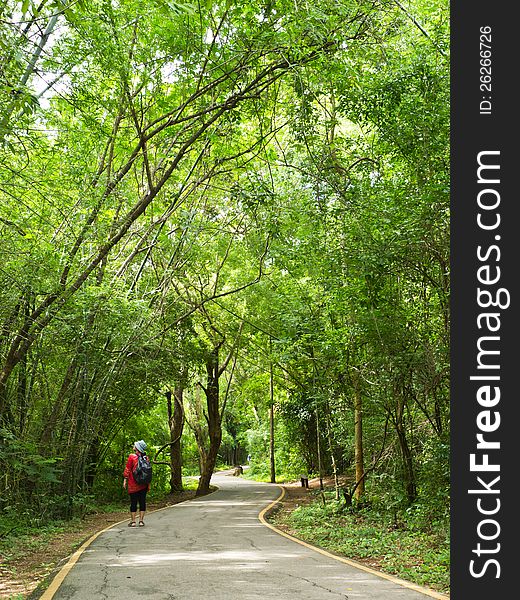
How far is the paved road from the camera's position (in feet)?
22.0

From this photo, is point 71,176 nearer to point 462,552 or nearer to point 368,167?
point 368,167

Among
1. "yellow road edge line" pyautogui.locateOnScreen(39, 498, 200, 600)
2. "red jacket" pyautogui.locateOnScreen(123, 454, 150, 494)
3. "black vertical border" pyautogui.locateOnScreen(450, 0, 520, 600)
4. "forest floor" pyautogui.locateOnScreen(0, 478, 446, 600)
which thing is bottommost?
"forest floor" pyautogui.locateOnScreen(0, 478, 446, 600)

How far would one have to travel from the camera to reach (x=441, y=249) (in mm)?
10008

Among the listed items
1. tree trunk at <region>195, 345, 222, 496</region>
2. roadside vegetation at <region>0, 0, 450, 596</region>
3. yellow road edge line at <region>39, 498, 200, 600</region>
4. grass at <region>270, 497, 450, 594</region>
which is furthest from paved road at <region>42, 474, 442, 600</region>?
tree trunk at <region>195, 345, 222, 496</region>

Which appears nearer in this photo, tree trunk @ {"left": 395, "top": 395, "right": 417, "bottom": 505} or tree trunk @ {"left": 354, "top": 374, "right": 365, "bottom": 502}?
tree trunk @ {"left": 395, "top": 395, "right": 417, "bottom": 505}

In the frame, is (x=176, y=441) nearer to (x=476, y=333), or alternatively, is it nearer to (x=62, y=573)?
(x=62, y=573)

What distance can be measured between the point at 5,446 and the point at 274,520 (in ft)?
24.7

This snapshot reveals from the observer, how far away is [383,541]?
10984 millimetres

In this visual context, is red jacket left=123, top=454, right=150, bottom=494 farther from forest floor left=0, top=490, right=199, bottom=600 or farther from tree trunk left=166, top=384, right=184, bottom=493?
tree trunk left=166, top=384, right=184, bottom=493

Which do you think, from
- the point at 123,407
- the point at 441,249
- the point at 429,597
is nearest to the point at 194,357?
the point at 123,407

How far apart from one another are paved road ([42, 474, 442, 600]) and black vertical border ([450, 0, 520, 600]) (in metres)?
2.61

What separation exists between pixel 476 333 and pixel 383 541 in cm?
771

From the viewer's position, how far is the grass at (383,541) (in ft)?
27.5

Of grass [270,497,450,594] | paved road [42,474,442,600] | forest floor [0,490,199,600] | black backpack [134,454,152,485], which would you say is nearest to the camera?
paved road [42,474,442,600]
